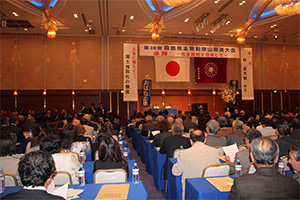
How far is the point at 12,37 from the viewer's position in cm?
1428

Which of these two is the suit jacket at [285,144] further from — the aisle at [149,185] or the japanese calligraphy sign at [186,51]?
the japanese calligraphy sign at [186,51]

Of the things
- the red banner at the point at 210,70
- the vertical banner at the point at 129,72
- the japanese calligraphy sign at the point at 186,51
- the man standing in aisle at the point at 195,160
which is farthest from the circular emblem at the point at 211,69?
the man standing in aisle at the point at 195,160

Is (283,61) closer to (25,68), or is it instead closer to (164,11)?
(164,11)

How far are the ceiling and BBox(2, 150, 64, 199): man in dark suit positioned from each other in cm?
968

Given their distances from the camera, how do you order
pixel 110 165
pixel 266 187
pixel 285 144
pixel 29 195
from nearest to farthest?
pixel 29 195 < pixel 266 187 < pixel 110 165 < pixel 285 144

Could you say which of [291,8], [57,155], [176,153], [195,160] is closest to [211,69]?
[291,8]

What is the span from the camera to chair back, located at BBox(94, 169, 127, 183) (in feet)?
8.75

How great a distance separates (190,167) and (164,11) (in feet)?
33.5

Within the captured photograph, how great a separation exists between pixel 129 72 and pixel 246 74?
24.8 ft

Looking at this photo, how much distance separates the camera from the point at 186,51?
543 inches

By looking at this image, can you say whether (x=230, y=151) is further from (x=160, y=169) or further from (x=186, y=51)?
(x=186, y=51)

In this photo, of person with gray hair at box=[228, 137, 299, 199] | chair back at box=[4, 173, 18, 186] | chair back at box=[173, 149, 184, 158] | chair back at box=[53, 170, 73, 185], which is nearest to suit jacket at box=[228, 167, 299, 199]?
person with gray hair at box=[228, 137, 299, 199]

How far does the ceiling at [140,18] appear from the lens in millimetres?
10484

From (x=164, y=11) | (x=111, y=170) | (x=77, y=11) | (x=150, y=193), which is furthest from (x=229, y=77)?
(x=111, y=170)
